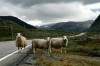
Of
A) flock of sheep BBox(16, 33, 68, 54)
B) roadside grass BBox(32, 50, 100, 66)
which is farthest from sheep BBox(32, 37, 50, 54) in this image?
roadside grass BBox(32, 50, 100, 66)

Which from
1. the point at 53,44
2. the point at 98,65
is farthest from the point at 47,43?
the point at 98,65

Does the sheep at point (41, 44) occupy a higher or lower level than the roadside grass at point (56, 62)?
higher

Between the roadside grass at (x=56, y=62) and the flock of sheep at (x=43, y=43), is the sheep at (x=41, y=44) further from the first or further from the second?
the roadside grass at (x=56, y=62)

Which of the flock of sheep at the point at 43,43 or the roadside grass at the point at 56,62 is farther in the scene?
the flock of sheep at the point at 43,43

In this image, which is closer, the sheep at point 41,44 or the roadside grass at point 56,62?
the roadside grass at point 56,62

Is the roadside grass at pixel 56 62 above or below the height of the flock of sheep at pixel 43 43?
below

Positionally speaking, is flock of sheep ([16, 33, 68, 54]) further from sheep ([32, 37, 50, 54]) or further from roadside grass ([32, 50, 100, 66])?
roadside grass ([32, 50, 100, 66])

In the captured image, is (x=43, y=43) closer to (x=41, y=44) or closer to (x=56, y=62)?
(x=41, y=44)

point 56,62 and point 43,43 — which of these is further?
point 43,43

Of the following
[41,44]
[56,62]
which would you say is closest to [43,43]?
[41,44]

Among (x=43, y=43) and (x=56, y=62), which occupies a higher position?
(x=43, y=43)

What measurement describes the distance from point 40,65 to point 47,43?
11.9 meters

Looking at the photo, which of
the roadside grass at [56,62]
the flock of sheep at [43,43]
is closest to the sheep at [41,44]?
the flock of sheep at [43,43]

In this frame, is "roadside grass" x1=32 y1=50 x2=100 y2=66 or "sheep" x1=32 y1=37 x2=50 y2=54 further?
"sheep" x1=32 y1=37 x2=50 y2=54
